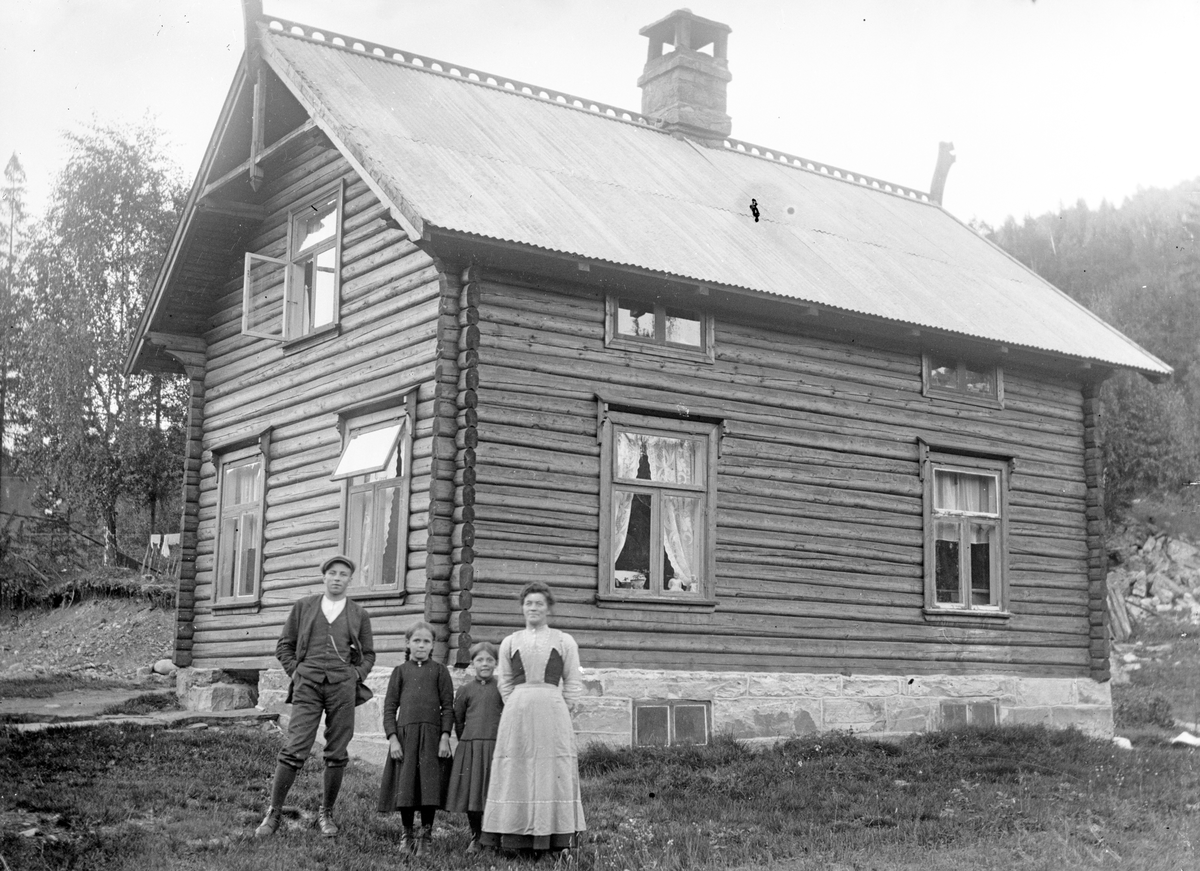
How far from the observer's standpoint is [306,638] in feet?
32.4

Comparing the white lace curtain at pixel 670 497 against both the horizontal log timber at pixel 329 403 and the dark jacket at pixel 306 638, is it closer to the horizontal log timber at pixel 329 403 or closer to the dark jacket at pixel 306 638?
the horizontal log timber at pixel 329 403

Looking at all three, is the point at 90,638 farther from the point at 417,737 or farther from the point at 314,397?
the point at 417,737

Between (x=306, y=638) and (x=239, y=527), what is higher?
(x=239, y=527)

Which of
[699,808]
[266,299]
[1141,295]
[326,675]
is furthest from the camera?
[1141,295]

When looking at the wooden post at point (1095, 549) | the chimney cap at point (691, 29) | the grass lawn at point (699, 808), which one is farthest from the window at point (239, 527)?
the wooden post at point (1095, 549)

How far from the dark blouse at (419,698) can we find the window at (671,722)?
4288mm

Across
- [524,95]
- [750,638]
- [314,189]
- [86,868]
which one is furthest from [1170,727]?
[86,868]

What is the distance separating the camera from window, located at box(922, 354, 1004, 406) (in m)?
16.8

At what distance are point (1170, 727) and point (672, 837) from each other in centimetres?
1342

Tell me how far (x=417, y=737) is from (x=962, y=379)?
9.90 meters

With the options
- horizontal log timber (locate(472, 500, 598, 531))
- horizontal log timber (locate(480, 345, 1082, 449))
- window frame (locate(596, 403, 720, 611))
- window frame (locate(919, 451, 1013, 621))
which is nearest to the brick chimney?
horizontal log timber (locate(480, 345, 1082, 449))

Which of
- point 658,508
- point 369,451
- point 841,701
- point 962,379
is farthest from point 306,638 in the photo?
point 962,379

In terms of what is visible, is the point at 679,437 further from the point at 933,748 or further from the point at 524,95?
the point at 524,95

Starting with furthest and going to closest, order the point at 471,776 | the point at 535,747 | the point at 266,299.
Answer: the point at 266,299 → the point at 471,776 → the point at 535,747
